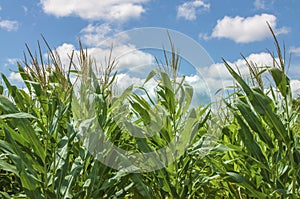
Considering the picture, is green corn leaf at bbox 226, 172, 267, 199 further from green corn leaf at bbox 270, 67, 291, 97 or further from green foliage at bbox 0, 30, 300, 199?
green corn leaf at bbox 270, 67, 291, 97

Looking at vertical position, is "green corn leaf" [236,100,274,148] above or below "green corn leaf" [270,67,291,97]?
below

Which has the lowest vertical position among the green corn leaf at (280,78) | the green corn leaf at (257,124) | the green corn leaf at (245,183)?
the green corn leaf at (245,183)

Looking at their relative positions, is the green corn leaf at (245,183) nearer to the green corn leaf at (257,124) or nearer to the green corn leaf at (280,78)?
the green corn leaf at (257,124)

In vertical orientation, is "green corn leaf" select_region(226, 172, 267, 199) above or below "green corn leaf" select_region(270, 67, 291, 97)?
below

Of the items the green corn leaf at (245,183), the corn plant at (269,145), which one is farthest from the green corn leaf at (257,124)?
the green corn leaf at (245,183)

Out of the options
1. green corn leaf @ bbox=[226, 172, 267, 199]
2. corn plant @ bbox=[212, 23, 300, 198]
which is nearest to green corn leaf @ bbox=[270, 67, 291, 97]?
corn plant @ bbox=[212, 23, 300, 198]

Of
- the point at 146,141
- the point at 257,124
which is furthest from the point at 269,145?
the point at 146,141

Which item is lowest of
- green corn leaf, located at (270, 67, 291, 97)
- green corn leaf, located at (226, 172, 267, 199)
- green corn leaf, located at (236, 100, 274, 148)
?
green corn leaf, located at (226, 172, 267, 199)

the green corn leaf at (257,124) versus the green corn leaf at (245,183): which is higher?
the green corn leaf at (257,124)

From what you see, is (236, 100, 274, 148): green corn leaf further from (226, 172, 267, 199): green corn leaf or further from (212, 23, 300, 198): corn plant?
(226, 172, 267, 199): green corn leaf

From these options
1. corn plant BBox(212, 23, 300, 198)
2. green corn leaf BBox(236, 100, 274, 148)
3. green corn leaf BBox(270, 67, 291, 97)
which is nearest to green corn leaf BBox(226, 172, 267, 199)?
corn plant BBox(212, 23, 300, 198)

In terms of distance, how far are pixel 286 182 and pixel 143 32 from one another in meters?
1.24

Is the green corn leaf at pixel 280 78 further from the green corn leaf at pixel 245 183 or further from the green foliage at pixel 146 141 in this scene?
the green corn leaf at pixel 245 183

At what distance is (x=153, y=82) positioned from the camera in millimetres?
2484
